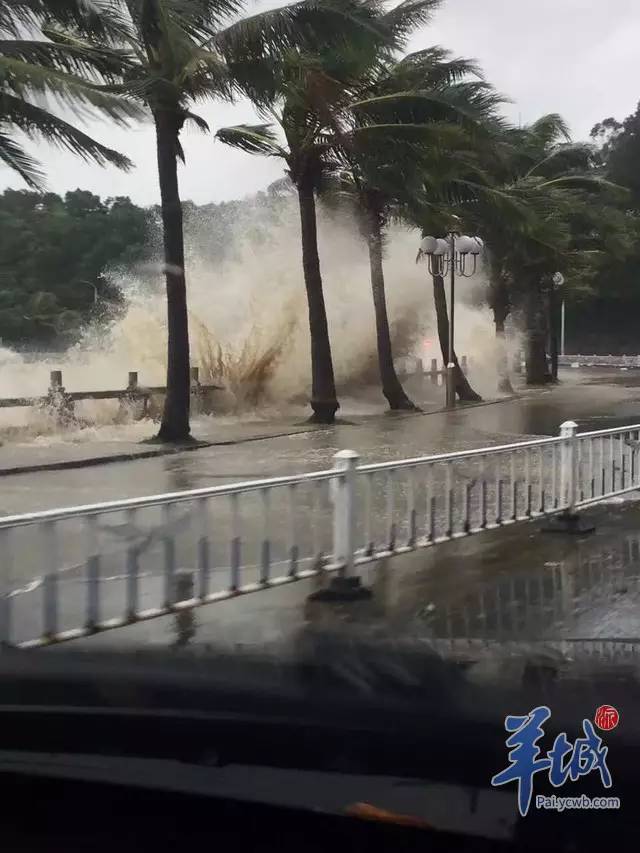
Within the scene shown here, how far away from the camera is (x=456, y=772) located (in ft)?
13.1

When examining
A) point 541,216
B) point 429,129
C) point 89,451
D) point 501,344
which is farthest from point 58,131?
point 501,344

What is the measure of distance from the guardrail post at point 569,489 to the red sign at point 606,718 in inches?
174

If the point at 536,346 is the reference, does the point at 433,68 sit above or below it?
above

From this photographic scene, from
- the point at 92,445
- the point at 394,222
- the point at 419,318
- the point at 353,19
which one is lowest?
the point at 92,445

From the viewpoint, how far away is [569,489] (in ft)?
30.3

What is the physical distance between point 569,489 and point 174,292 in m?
11.2

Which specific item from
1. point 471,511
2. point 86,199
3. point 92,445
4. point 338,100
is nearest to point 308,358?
point 338,100

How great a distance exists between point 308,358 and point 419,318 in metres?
7.80

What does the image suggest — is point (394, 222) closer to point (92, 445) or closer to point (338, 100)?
point (338, 100)

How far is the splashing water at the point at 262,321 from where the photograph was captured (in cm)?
2997

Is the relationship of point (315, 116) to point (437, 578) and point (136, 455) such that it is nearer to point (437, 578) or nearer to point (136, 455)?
point (136, 455)

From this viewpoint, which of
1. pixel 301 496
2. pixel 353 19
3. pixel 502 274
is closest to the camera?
pixel 301 496

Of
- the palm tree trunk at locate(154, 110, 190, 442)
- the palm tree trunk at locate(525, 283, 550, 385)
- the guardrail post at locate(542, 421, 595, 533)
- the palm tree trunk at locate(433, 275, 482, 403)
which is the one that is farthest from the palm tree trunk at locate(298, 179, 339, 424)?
the palm tree trunk at locate(525, 283, 550, 385)

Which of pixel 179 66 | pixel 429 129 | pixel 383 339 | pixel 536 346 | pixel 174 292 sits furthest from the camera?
pixel 536 346
